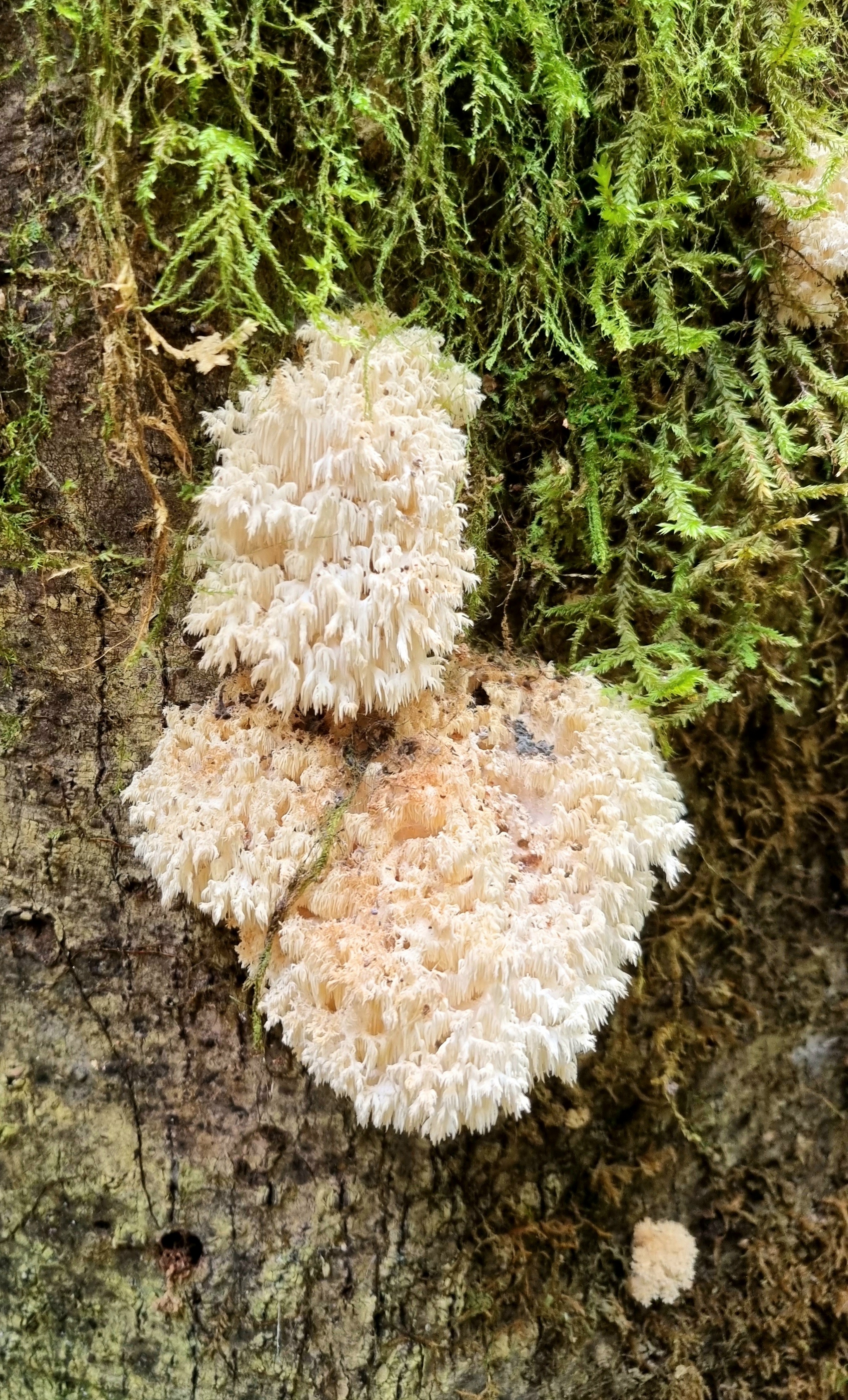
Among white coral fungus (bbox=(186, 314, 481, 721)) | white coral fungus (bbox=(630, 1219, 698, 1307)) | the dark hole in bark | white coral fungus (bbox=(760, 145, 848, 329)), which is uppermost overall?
white coral fungus (bbox=(760, 145, 848, 329))

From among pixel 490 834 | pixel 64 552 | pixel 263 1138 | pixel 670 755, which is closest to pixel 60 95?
pixel 64 552

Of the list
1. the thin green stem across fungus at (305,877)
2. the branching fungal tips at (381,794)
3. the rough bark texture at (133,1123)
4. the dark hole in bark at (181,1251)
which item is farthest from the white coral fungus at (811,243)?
the dark hole in bark at (181,1251)

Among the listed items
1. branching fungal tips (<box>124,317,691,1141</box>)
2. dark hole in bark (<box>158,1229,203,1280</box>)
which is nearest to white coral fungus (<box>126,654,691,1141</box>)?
branching fungal tips (<box>124,317,691,1141</box>)

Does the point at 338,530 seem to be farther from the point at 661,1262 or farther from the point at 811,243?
the point at 661,1262

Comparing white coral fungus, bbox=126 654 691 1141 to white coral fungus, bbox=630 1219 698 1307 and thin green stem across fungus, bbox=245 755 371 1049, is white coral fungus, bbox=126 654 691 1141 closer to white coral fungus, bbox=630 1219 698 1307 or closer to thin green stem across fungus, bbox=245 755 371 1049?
thin green stem across fungus, bbox=245 755 371 1049

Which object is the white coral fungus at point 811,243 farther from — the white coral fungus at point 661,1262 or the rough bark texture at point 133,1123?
the white coral fungus at point 661,1262

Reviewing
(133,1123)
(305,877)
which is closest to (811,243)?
(305,877)

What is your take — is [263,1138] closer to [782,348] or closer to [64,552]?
[64,552]
